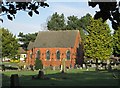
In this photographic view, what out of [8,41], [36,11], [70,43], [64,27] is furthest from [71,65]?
[36,11]

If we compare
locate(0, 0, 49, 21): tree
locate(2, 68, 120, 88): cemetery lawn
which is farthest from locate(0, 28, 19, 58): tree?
locate(0, 0, 49, 21): tree

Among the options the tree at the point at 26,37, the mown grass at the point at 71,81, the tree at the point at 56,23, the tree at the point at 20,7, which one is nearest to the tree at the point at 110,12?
the tree at the point at 20,7

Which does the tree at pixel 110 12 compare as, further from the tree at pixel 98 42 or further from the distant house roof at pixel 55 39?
the distant house roof at pixel 55 39

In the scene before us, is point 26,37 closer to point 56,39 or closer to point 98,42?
point 56,39

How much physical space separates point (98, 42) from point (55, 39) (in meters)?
16.8

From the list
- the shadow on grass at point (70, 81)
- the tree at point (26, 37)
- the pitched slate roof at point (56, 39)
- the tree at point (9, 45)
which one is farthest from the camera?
the tree at point (26, 37)

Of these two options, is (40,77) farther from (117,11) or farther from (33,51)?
(33,51)

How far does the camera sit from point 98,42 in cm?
7025

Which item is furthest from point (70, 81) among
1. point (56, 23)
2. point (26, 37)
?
point (56, 23)

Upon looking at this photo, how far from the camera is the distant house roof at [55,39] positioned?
3228 inches

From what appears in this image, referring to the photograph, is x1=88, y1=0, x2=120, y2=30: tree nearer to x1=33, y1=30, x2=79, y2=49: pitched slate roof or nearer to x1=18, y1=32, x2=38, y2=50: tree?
x1=33, y1=30, x2=79, y2=49: pitched slate roof

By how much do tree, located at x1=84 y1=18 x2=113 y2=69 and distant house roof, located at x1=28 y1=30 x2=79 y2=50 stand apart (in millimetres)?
10967

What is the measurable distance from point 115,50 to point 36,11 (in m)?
62.9

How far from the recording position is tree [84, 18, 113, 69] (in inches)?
2741
